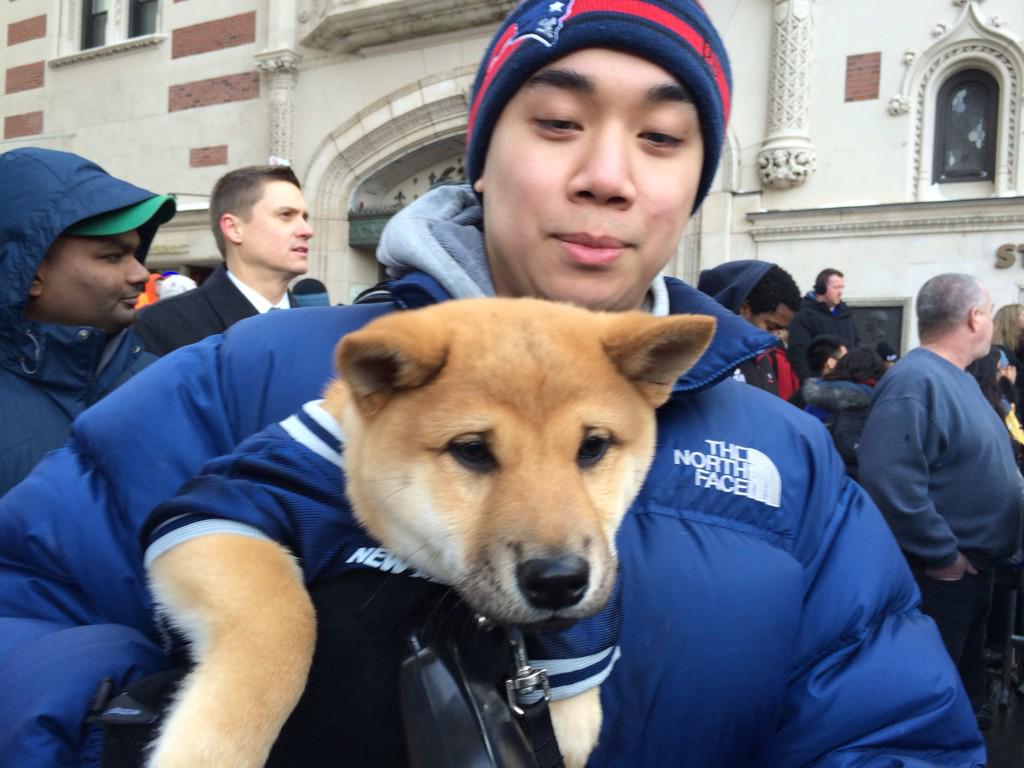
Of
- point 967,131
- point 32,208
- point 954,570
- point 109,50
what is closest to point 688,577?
point 32,208

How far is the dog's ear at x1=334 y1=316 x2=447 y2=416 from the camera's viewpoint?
1414 mm

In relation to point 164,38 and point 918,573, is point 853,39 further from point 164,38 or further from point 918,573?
point 164,38

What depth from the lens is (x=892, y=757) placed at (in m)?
1.56

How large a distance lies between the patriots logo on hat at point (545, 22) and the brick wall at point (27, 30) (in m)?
20.8

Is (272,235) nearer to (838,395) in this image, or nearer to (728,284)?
(728,284)

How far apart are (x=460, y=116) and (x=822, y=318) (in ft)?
23.7

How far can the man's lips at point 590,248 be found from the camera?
1.77 meters

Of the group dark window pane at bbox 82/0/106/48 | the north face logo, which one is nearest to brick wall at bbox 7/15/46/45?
dark window pane at bbox 82/0/106/48

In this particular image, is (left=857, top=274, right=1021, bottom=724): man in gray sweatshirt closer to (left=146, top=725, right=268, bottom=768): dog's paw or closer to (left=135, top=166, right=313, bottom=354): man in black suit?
(left=135, top=166, right=313, bottom=354): man in black suit

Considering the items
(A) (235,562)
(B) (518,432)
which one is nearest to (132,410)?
(A) (235,562)

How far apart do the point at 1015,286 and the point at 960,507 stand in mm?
6030

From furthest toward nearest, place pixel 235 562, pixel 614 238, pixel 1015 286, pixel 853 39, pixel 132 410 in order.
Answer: pixel 853 39
pixel 1015 286
pixel 614 238
pixel 132 410
pixel 235 562

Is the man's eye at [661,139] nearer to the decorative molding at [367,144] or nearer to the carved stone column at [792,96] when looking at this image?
the carved stone column at [792,96]

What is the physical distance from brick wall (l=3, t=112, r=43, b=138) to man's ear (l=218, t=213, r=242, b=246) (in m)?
16.7
